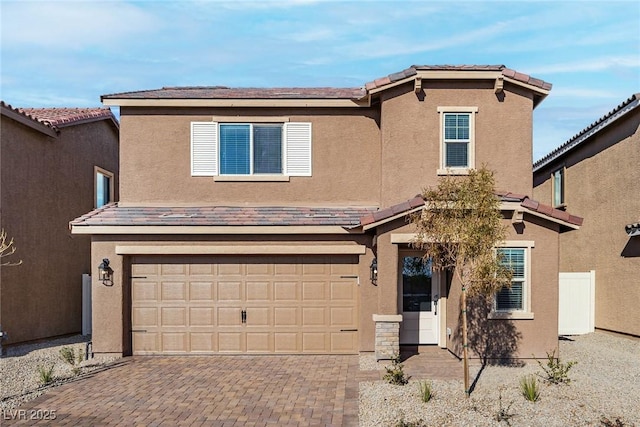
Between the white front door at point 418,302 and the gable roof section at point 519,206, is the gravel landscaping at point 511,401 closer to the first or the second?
the white front door at point 418,302

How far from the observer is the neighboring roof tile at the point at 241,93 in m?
13.4

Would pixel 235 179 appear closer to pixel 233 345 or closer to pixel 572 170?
pixel 233 345

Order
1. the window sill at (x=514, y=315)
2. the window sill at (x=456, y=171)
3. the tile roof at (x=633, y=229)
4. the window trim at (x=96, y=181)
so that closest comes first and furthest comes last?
1. the window sill at (x=514, y=315)
2. the window sill at (x=456, y=171)
3. the tile roof at (x=633, y=229)
4. the window trim at (x=96, y=181)

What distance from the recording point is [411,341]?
42.2ft

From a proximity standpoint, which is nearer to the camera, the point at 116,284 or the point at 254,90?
the point at 116,284

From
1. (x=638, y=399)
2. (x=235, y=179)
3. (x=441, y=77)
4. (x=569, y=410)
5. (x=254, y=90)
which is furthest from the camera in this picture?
(x=254, y=90)

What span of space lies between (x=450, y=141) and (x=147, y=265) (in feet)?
25.0

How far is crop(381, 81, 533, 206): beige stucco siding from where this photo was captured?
1246 centimetres

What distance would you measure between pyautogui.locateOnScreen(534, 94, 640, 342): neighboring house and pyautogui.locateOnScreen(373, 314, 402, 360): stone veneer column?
275 inches

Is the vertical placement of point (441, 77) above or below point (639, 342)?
above

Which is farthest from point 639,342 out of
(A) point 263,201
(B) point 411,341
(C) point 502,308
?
(A) point 263,201

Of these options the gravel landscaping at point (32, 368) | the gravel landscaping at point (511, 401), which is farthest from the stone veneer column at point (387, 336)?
the gravel landscaping at point (32, 368)

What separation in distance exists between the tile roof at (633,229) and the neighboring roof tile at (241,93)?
748cm

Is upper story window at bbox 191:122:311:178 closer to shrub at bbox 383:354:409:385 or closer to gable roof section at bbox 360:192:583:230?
gable roof section at bbox 360:192:583:230
